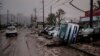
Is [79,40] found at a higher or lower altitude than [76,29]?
lower

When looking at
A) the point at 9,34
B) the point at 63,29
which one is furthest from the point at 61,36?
the point at 9,34

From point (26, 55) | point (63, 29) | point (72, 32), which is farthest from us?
point (63, 29)

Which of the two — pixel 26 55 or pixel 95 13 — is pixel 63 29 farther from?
pixel 95 13

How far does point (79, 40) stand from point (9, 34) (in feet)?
71.0

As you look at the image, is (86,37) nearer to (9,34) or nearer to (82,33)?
(82,33)

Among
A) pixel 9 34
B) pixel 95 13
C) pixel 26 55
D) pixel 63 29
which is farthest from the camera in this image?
pixel 95 13

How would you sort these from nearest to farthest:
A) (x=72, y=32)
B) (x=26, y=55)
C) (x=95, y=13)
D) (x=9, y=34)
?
1. (x=26, y=55)
2. (x=72, y=32)
3. (x=9, y=34)
4. (x=95, y=13)

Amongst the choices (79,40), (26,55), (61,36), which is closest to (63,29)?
(61,36)

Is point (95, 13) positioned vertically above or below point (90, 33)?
above

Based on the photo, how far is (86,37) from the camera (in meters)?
22.6

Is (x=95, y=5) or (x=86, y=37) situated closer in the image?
(x=86, y=37)

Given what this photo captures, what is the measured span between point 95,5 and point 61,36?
5045cm

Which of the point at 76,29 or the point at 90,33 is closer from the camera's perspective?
the point at 76,29

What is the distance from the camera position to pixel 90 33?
23016 millimetres
